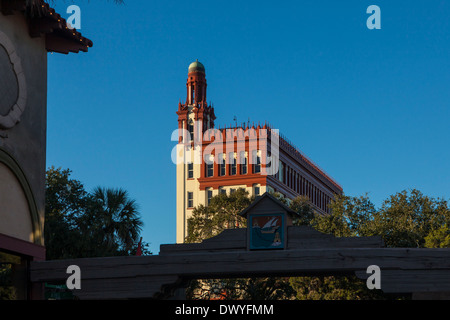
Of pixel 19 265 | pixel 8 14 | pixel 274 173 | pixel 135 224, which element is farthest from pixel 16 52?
pixel 274 173

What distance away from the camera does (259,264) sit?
1638cm

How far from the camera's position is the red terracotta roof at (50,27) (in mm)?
16734

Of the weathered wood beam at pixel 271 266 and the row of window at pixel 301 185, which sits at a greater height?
the row of window at pixel 301 185

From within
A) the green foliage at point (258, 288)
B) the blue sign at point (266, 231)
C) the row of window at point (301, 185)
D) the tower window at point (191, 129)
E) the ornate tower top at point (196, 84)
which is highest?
the ornate tower top at point (196, 84)

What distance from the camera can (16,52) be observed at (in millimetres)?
17172

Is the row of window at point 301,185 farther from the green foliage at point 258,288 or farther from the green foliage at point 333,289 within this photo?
the green foliage at point 333,289

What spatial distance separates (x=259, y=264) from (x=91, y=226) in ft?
73.7

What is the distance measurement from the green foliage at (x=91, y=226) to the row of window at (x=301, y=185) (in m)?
44.9

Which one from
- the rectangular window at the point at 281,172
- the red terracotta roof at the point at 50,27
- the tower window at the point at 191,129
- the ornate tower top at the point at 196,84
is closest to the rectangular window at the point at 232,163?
the rectangular window at the point at 281,172

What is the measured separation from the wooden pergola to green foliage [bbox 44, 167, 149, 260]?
18224 millimetres
